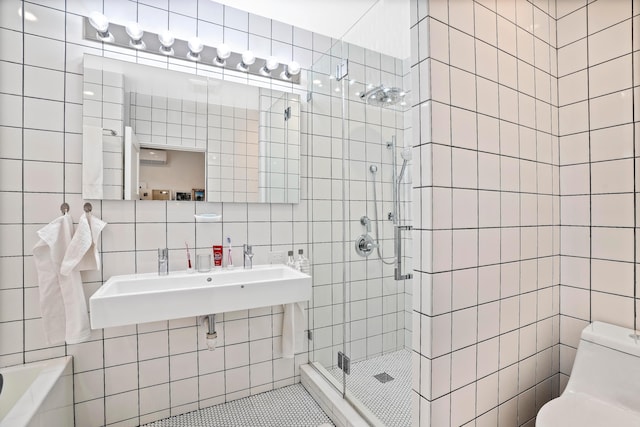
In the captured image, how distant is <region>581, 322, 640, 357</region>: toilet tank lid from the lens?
1.17m

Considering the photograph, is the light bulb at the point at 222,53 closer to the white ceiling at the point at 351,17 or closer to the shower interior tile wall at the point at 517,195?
the white ceiling at the point at 351,17

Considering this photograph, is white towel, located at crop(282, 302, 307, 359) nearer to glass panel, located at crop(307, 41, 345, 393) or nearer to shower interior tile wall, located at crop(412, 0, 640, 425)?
glass panel, located at crop(307, 41, 345, 393)

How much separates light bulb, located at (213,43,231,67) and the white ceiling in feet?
1.03

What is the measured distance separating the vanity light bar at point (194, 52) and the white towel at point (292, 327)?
156cm

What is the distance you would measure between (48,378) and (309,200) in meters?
1.62

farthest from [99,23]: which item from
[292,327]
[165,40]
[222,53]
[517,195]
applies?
[517,195]

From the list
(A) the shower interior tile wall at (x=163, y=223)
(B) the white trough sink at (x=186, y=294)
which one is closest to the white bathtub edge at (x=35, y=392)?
(A) the shower interior tile wall at (x=163, y=223)

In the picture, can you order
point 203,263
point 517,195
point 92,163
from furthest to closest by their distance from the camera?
point 203,263
point 92,163
point 517,195

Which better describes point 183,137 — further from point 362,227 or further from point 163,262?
point 362,227

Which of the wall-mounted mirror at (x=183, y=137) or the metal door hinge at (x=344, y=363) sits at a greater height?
the wall-mounted mirror at (x=183, y=137)

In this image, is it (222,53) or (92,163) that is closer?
(92,163)

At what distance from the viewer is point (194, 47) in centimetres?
175

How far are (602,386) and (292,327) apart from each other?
151 cm

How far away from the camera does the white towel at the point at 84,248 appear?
145 cm
